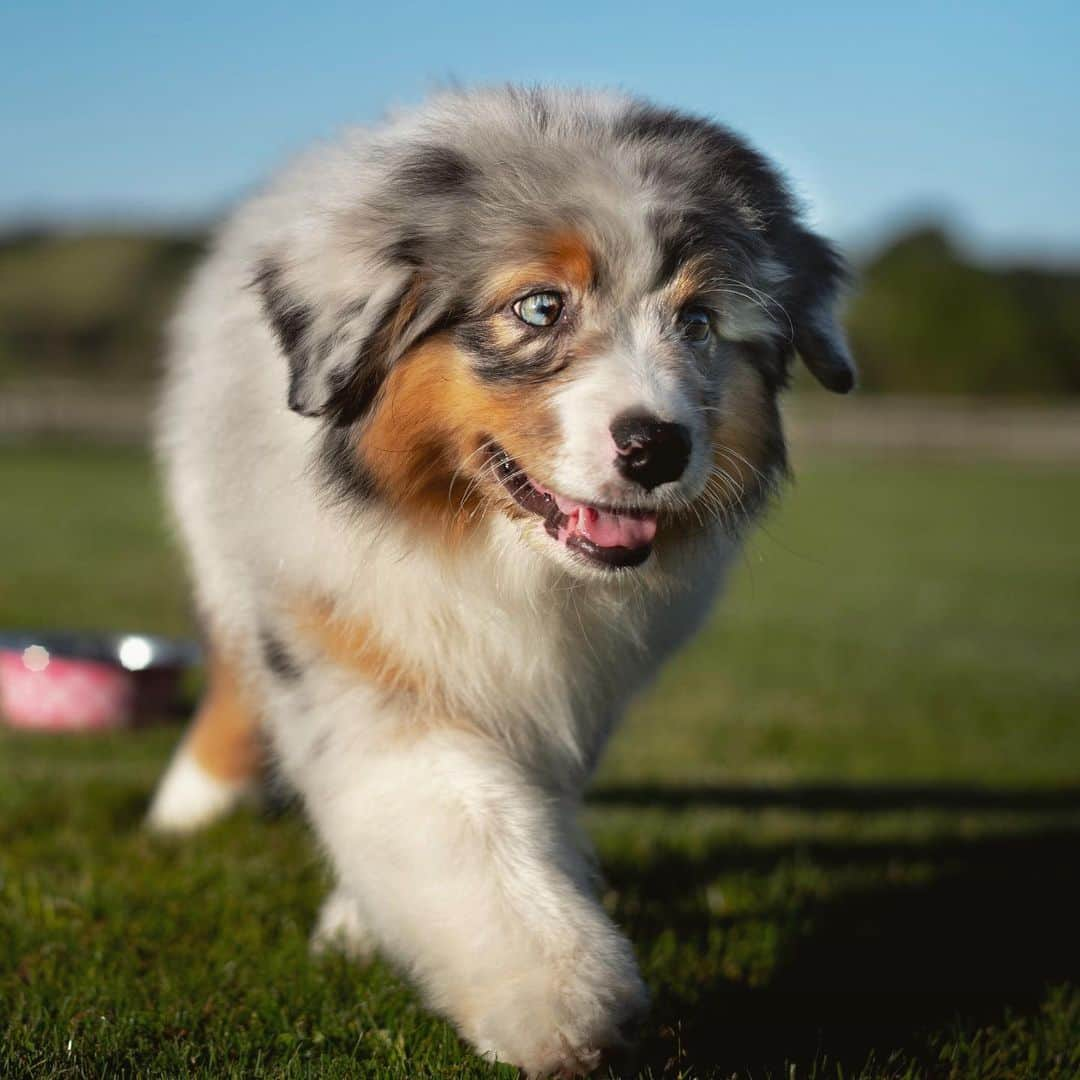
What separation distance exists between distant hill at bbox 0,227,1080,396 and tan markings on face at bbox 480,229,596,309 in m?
39.9

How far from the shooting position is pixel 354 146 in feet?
12.3

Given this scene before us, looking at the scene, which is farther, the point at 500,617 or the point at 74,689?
the point at 74,689

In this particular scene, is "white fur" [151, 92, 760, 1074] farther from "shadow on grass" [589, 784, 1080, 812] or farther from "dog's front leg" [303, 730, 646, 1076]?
"shadow on grass" [589, 784, 1080, 812]

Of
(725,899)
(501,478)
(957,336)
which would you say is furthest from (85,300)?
(501,478)

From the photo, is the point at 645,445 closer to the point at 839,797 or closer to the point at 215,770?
the point at 215,770

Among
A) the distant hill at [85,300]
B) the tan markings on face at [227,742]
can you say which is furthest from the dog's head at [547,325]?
the distant hill at [85,300]

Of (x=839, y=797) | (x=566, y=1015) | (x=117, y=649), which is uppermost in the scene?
(x=566, y=1015)

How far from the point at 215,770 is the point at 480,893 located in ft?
7.52

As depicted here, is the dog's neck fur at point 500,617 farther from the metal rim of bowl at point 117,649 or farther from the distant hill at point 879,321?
the distant hill at point 879,321

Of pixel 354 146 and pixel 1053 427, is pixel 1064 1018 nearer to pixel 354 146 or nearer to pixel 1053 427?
pixel 354 146

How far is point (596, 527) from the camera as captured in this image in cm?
310

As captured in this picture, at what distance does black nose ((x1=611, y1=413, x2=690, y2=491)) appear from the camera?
2.87m

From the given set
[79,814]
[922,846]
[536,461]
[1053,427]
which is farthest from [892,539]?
[1053,427]

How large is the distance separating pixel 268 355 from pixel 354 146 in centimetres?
62
